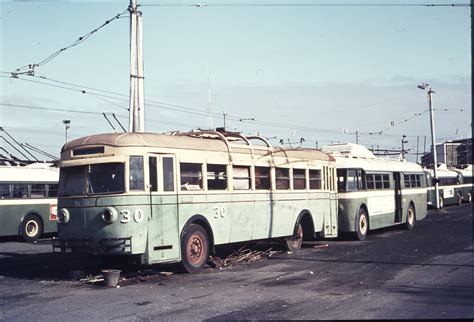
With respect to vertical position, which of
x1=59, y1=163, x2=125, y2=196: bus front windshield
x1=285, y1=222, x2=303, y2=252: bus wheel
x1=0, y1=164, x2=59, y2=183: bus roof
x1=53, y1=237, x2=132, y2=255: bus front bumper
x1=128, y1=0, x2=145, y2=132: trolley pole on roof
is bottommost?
x1=285, y1=222, x2=303, y2=252: bus wheel

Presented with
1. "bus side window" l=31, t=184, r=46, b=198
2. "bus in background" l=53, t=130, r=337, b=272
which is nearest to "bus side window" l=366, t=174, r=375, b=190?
"bus in background" l=53, t=130, r=337, b=272

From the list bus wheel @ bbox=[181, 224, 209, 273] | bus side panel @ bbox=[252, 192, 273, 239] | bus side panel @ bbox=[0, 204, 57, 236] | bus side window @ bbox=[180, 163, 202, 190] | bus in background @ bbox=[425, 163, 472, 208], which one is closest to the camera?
bus wheel @ bbox=[181, 224, 209, 273]

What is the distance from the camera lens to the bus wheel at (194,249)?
12.3 meters

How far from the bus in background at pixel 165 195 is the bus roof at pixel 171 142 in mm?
20

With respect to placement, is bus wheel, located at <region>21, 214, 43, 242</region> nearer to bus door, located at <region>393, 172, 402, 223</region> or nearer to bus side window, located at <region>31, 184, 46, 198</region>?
bus side window, located at <region>31, 184, 46, 198</region>

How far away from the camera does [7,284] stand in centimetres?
1157

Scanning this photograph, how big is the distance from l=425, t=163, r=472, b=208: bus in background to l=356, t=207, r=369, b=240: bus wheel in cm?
2090

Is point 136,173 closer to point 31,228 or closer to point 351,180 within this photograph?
point 351,180

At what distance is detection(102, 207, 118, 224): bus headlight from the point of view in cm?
1126

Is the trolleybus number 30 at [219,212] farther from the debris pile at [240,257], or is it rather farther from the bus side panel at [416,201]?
the bus side panel at [416,201]

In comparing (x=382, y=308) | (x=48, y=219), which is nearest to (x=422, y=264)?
(x=382, y=308)

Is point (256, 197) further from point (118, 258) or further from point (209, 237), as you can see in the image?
point (118, 258)

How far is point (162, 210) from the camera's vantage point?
1191 centimetres

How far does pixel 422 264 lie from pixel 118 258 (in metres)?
6.66
